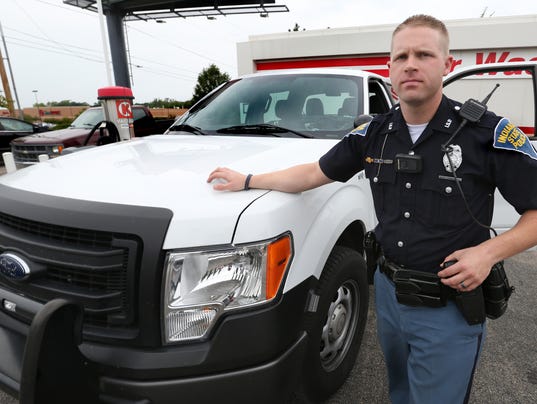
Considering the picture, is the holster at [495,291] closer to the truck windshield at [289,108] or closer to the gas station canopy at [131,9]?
the truck windshield at [289,108]

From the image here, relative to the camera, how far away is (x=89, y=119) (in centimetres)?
980

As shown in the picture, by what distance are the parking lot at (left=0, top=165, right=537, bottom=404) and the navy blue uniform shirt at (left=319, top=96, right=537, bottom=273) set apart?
115cm

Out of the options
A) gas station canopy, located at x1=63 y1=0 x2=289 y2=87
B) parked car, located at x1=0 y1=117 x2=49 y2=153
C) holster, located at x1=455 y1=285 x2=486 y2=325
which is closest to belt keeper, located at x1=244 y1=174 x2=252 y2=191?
holster, located at x1=455 y1=285 x2=486 y2=325

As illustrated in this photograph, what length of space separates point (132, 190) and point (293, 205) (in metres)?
0.68

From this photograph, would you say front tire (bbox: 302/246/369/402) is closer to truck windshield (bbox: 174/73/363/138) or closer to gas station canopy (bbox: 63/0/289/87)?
truck windshield (bbox: 174/73/363/138)

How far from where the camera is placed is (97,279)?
1.50 m

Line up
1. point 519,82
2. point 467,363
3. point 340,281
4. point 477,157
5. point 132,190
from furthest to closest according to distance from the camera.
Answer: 1. point 519,82
2. point 340,281
3. point 132,190
4. point 467,363
5. point 477,157

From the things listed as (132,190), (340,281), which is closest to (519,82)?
(340,281)

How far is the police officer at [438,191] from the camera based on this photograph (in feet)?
4.32

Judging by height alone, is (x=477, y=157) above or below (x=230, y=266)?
above

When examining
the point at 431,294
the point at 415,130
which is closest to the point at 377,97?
the point at 415,130

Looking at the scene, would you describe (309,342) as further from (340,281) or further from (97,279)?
(97,279)

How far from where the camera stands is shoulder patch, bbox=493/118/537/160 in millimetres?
1307

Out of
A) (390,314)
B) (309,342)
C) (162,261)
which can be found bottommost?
(309,342)
